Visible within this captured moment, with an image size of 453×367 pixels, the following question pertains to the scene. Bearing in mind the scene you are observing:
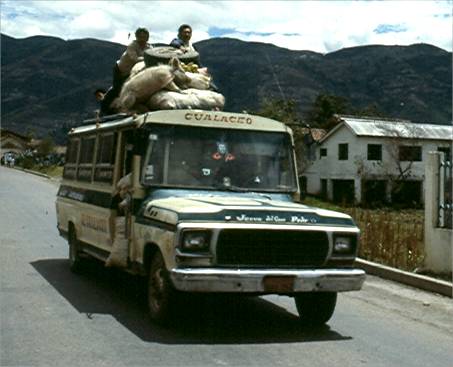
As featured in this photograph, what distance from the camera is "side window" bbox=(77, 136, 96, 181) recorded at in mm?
10711

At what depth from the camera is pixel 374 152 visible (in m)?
61.9

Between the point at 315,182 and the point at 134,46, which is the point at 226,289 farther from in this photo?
the point at 315,182

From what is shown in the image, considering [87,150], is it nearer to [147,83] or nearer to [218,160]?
[147,83]

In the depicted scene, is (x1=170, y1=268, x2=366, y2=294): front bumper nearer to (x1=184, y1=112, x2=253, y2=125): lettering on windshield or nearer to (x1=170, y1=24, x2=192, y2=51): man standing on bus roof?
(x1=184, y1=112, x2=253, y2=125): lettering on windshield

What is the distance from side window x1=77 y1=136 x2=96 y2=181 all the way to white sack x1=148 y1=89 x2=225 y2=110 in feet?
5.25

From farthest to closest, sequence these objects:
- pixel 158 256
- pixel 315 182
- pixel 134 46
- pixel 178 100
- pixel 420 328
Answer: pixel 315 182
pixel 134 46
pixel 178 100
pixel 420 328
pixel 158 256

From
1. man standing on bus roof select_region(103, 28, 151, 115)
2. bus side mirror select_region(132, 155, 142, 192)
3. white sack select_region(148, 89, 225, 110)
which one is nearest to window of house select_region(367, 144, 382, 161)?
man standing on bus roof select_region(103, 28, 151, 115)

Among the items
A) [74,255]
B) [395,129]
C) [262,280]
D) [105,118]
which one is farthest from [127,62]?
[395,129]

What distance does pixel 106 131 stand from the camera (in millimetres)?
9945

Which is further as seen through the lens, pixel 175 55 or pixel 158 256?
pixel 175 55

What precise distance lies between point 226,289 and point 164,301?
0.75 meters

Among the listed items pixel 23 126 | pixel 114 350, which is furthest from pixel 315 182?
pixel 23 126

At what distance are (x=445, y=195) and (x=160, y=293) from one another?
626 cm

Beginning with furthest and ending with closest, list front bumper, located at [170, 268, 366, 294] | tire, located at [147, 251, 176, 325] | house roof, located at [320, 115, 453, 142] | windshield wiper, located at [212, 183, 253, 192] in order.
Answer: house roof, located at [320, 115, 453, 142], windshield wiper, located at [212, 183, 253, 192], tire, located at [147, 251, 176, 325], front bumper, located at [170, 268, 366, 294]
